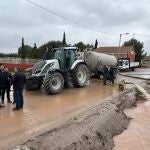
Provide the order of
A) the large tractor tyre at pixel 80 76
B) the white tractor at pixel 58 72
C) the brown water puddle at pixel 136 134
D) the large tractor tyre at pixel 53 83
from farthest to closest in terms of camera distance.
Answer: the large tractor tyre at pixel 80 76 < the white tractor at pixel 58 72 < the large tractor tyre at pixel 53 83 < the brown water puddle at pixel 136 134

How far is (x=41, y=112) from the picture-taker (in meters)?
15.5

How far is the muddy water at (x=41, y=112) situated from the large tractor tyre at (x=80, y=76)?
500mm

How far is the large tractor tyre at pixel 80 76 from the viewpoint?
2364cm

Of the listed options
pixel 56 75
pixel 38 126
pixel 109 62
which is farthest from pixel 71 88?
pixel 38 126

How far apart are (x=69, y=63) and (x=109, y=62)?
324 inches

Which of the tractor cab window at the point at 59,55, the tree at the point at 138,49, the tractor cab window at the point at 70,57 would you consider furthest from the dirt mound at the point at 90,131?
the tree at the point at 138,49

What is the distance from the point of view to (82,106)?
693 inches

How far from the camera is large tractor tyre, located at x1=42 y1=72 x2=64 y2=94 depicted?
2054 cm

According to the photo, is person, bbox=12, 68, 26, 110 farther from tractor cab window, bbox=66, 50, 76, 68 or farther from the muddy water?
tractor cab window, bbox=66, 50, 76, 68

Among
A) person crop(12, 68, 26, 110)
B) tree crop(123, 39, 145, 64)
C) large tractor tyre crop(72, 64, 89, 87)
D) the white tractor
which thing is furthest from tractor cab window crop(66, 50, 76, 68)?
tree crop(123, 39, 145, 64)

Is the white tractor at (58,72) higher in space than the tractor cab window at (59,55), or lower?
lower

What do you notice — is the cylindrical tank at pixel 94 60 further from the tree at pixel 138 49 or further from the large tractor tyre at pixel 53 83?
the tree at pixel 138 49

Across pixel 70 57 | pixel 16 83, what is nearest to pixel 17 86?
pixel 16 83

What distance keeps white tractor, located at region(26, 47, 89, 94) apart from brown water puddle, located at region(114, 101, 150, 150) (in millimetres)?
4220
